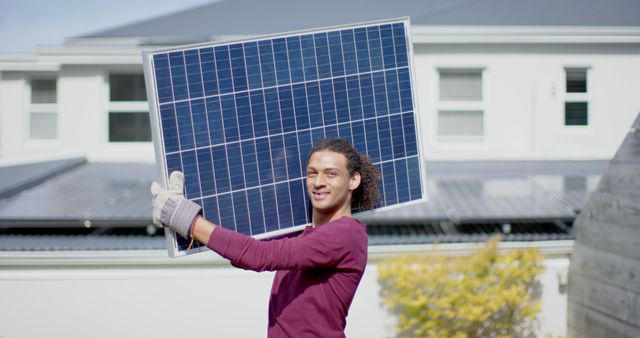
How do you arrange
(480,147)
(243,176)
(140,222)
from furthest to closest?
1. (480,147)
2. (140,222)
3. (243,176)

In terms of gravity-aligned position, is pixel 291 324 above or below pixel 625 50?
below

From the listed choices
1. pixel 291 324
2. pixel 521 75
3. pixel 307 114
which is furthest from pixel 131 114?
pixel 291 324

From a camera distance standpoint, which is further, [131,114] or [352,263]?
[131,114]

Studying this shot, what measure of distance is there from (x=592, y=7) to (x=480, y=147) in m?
4.19

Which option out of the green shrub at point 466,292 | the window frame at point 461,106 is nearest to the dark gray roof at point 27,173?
the green shrub at point 466,292

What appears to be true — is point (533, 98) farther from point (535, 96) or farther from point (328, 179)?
point (328, 179)

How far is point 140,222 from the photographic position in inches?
274

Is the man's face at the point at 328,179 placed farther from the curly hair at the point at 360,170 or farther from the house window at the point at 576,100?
the house window at the point at 576,100

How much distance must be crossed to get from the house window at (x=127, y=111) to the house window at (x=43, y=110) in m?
1.16

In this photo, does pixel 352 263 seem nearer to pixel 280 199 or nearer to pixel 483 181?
pixel 280 199

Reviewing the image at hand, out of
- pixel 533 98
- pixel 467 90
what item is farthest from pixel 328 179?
pixel 533 98

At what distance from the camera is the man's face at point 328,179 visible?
10.2 ft

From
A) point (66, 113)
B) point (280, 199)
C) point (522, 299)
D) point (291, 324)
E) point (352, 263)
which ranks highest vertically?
point (66, 113)

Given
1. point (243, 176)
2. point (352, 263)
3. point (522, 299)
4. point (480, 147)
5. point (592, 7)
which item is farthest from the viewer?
point (592, 7)
